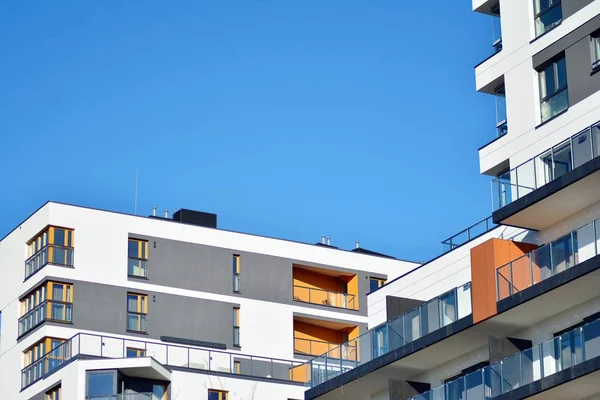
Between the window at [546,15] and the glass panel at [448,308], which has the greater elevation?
the window at [546,15]

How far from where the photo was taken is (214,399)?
6838 centimetres

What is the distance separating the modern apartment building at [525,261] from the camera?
43.2m

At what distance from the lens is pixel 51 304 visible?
234 ft

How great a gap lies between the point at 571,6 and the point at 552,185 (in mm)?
5928

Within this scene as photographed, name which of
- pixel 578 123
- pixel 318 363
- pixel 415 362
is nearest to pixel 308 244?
pixel 318 363

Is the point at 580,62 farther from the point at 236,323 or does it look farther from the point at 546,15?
the point at 236,323

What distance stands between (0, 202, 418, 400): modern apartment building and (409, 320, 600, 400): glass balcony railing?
22.0 m

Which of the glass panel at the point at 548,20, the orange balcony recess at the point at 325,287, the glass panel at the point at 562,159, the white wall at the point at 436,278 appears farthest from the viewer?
the orange balcony recess at the point at 325,287

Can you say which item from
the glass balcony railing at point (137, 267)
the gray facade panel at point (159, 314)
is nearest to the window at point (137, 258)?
the glass balcony railing at point (137, 267)

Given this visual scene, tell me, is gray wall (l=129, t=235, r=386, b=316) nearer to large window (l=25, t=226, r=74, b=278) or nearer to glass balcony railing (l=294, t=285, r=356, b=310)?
glass balcony railing (l=294, t=285, r=356, b=310)

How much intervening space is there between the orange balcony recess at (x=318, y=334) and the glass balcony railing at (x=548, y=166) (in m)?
31.5

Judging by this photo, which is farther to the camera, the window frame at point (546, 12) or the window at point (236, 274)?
the window at point (236, 274)

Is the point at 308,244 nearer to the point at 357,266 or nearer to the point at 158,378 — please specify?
the point at 357,266

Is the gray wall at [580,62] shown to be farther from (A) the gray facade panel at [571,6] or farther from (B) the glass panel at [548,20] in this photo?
(B) the glass panel at [548,20]
